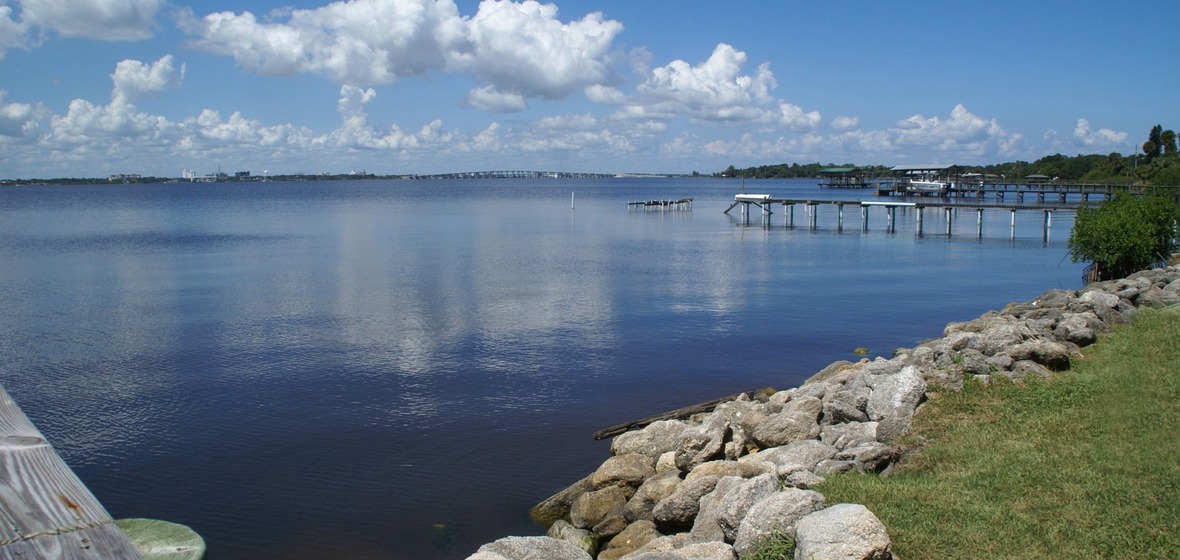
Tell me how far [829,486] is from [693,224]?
7450cm

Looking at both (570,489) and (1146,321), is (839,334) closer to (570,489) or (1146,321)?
(1146,321)

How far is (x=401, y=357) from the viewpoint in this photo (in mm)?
24328

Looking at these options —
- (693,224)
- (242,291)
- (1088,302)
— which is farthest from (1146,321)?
(693,224)

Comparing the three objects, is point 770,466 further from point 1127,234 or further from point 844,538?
point 1127,234

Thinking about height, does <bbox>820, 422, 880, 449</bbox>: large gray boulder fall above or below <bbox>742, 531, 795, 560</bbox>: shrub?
below

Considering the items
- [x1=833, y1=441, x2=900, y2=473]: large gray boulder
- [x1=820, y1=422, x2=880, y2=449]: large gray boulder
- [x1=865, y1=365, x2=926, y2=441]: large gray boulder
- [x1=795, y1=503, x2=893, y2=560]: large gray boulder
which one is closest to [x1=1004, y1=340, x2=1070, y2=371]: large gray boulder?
[x1=865, y1=365, x2=926, y2=441]: large gray boulder

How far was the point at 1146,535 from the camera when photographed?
7777 mm

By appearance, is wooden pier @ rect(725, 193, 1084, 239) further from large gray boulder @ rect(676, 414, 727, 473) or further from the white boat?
large gray boulder @ rect(676, 414, 727, 473)

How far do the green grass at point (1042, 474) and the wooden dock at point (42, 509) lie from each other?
743 centimetres

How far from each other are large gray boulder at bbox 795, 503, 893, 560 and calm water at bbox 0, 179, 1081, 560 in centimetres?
668

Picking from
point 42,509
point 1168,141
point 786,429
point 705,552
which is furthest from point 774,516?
point 1168,141

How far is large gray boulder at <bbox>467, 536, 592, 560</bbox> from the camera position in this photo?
8.84 meters

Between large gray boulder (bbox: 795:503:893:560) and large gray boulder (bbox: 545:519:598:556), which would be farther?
large gray boulder (bbox: 545:519:598:556)

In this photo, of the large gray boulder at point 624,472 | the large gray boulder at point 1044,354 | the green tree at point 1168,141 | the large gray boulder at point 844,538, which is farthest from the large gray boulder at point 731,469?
the green tree at point 1168,141
